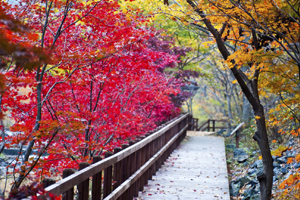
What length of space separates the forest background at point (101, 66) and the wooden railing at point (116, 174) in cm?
49

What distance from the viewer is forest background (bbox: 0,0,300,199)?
10.9 ft

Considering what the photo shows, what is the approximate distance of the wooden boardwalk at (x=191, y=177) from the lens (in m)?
5.67

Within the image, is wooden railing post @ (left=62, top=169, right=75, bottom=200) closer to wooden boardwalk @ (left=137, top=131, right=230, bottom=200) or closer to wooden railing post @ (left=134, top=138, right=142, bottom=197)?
wooden railing post @ (left=134, top=138, right=142, bottom=197)

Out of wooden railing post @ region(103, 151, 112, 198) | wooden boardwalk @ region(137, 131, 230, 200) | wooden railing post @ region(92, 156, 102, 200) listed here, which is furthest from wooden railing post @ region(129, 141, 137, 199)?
wooden railing post @ region(92, 156, 102, 200)

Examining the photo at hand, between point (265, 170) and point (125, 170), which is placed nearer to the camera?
point (265, 170)

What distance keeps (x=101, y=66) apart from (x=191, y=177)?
129 inches

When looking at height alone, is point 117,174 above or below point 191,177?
above

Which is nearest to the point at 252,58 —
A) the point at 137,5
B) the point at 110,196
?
the point at 110,196

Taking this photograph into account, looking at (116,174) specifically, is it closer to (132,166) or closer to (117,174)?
(117,174)

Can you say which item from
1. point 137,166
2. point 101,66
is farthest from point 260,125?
point 101,66

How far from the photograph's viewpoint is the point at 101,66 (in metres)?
5.66

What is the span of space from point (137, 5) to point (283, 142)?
7.46 m

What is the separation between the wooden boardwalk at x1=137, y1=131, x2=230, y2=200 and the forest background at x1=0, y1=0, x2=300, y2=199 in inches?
49.6

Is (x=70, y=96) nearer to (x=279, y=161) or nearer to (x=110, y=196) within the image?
(x=110, y=196)
